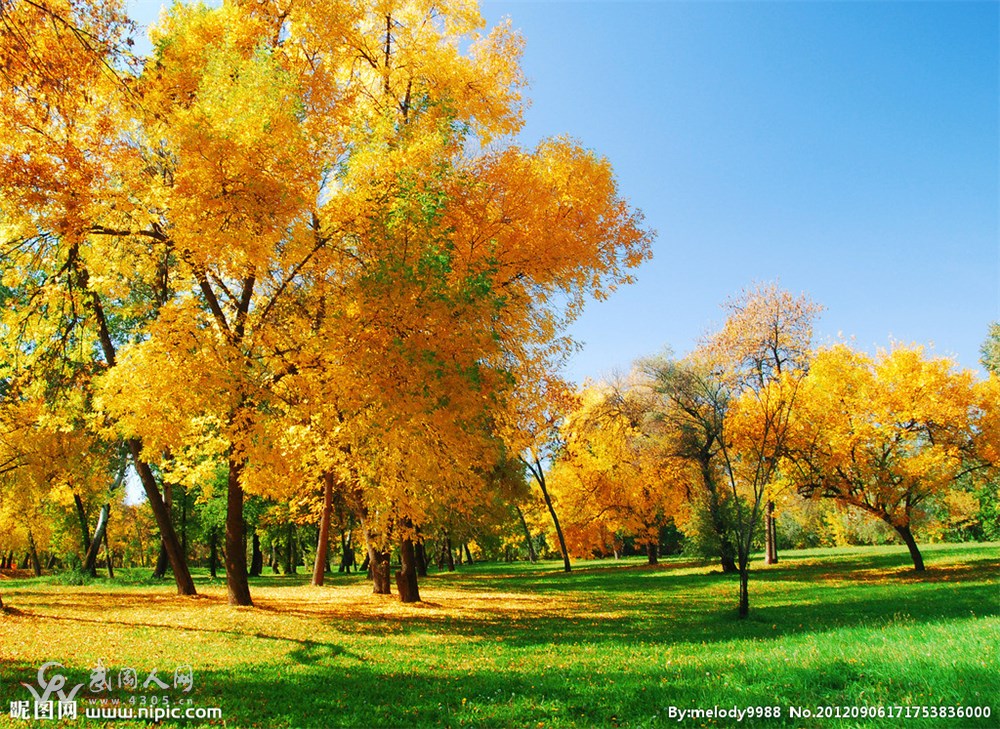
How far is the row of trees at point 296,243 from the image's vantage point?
29.5 feet

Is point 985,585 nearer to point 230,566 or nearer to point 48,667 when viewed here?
point 230,566

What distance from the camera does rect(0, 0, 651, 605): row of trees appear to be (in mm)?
8992

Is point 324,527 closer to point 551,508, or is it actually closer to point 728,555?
point 551,508

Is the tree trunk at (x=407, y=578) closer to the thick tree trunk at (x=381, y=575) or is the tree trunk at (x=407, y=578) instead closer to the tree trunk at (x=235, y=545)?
the thick tree trunk at (x=381, y=575)

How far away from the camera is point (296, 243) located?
10430mm

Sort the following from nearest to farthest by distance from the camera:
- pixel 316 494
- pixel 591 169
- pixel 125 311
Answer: pixel 591 169 < pixel 125 311 < pixel 316 494

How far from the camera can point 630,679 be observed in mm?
7062

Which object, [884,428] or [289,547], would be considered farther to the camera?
[289,547]

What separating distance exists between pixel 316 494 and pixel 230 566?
1004cm

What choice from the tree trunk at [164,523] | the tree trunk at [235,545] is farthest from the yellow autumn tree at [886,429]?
the tree trunk at [164,523]

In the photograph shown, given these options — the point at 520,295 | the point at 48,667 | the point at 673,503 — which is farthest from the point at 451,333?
the point at 673,503

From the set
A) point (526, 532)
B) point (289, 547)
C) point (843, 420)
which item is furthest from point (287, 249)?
point (526, 532)

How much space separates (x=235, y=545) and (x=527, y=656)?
8.04 m

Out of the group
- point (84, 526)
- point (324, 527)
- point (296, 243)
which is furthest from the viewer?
point (84, 526)
